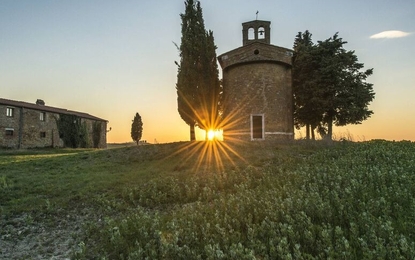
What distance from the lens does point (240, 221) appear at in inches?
240

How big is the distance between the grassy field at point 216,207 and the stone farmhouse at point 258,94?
247 inches

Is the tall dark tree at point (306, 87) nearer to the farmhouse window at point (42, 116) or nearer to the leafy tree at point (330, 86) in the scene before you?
the leafy tree at point (330, 86)

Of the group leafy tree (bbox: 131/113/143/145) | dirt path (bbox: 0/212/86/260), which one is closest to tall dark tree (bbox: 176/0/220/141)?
dirt path (bbox: 0/212/86/260)

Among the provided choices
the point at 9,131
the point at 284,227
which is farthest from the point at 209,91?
the point at 9,131

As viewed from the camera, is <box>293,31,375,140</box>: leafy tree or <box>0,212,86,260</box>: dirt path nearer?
<box>0,212,86,260</box>: dirt path

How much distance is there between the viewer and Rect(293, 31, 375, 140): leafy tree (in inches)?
1103

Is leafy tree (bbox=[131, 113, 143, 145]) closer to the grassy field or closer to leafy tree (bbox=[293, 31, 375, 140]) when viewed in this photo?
leafy tree (bbox=[293, 31, 375, 140])

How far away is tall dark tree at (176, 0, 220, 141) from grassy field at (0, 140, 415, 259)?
6.87 meters

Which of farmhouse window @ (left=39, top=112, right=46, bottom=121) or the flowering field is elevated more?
farmhouse window @ (left=39, top=112, right=46, bottom=121)

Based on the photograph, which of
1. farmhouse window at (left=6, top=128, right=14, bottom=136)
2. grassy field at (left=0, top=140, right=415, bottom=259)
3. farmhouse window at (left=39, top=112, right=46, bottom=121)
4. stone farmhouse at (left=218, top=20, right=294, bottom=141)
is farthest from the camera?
farmhouse window at (left=39, top=112, right=46, bottom=121)

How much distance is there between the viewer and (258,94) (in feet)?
82.7

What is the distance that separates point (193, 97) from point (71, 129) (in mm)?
30670

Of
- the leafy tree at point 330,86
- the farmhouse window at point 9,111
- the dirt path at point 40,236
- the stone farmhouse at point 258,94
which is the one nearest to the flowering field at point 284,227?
the dirt path at point 40,236

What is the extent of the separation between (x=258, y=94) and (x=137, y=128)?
4792 centimetres
